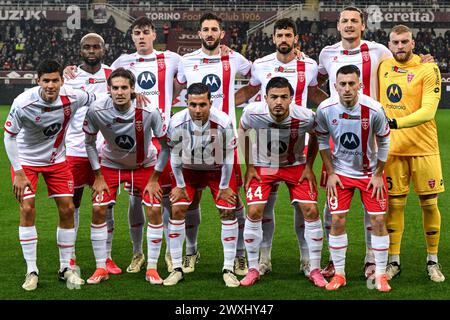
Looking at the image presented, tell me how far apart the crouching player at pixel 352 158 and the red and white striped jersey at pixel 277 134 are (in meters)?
0.17

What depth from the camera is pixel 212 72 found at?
24.4 ft

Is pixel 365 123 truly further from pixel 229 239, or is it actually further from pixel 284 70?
pixel 229 239

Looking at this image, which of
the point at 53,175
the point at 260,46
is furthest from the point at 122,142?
the point at 260,46

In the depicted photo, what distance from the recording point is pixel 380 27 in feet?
123

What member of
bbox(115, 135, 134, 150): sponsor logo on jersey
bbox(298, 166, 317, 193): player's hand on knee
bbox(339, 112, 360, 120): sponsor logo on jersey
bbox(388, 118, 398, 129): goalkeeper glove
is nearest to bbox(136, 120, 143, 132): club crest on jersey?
bbox(115, 135, 134, 150): sponsor logo on jersey

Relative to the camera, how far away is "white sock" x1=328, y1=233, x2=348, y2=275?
646 cm

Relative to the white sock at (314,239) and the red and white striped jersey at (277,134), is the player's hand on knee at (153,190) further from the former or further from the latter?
the white sock at (314,239)

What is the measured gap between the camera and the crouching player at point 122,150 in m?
6.64

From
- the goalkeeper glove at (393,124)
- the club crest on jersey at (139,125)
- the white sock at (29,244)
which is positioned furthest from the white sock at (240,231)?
the white sock at (29,244)

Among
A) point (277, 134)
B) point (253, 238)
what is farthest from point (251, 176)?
point (253, 238)

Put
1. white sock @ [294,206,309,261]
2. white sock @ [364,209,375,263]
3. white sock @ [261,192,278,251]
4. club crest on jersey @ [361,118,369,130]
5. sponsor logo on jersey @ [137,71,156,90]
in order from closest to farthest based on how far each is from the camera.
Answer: club crest on jersey @ [361,118,369,130]
white sock @ [364,209,375,263]
white sock @ [294,206,309,261]
white sock @ [261,192,278,251]
sponsor logo on jersey @ [137,71,156,90]

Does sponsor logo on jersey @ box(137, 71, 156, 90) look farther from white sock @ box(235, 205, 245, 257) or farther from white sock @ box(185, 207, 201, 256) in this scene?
white sock @ box(235, 205, 245, 257)

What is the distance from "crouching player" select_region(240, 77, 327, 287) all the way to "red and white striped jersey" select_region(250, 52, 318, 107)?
60 cm

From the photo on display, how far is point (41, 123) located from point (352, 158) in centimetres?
267
